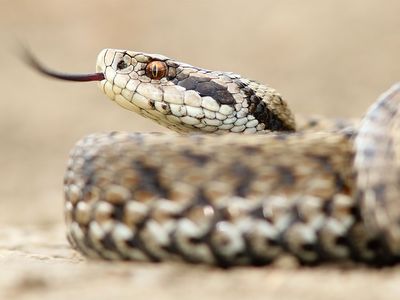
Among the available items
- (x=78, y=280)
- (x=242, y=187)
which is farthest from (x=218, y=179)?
(x=78, y=280)

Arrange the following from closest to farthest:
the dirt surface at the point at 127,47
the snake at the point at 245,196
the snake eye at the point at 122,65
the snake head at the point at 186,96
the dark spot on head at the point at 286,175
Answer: the snake at the point at 245,196, the dark spot on head at the point at 286,175, the snake head at the point at 186,96, the snake eye at the point at 122,65, the dirt surface at the point at 127,47

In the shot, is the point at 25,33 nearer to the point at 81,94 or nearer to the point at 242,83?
the point at 81,94

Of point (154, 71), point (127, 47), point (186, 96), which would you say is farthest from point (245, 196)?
point (127, 47)

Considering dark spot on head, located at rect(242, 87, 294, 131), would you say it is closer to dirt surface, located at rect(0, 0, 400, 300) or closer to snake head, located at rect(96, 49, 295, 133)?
snake head, located at rect(96, 49, 295, 133)

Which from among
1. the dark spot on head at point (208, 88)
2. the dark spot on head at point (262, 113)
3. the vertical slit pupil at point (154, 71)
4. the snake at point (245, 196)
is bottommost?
the snake at point (245, 196)

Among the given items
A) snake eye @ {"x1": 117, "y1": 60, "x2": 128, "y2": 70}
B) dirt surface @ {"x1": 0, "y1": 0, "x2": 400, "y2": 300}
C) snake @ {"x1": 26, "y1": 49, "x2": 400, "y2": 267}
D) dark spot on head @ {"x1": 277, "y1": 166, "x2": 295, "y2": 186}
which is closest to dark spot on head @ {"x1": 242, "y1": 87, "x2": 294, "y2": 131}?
snake eye @ {"x1": 117, "y1": 60, "x2": 128, "y2": 70}

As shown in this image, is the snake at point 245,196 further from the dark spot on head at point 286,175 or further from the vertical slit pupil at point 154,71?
the vertical slit pupil at point 154,71

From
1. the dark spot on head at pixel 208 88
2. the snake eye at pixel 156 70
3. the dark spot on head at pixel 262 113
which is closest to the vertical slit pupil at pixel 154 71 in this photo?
the snake eye at pixel 156 70
